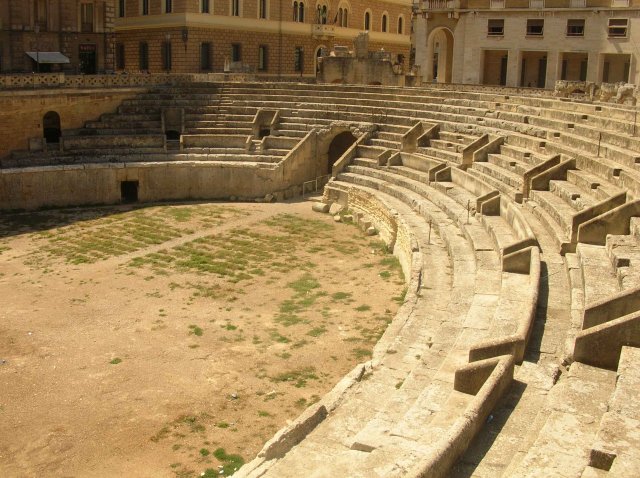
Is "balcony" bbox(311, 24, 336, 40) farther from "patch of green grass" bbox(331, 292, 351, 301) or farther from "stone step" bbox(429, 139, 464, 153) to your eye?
"patch of green grass" bbox(331, 292, 351, 301)

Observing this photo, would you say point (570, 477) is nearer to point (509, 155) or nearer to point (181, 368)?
point (181, 368)

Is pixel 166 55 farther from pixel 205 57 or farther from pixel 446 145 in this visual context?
pixel 446 145

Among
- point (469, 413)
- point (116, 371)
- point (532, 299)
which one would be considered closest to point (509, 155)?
point (532, 299)

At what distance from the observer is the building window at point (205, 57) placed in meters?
38.9

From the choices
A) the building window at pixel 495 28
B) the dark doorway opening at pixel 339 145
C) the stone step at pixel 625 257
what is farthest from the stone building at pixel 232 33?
the stone step at pixel 625 257

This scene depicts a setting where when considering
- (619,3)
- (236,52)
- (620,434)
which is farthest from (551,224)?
(236,52)

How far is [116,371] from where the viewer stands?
1301cm

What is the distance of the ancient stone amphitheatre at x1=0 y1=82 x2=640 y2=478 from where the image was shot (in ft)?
26.7

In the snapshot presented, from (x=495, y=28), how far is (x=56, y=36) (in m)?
21.4

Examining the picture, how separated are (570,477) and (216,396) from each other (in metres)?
6.85

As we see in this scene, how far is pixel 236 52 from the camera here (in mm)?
40312

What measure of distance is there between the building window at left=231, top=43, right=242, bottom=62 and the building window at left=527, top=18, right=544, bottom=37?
15.1m

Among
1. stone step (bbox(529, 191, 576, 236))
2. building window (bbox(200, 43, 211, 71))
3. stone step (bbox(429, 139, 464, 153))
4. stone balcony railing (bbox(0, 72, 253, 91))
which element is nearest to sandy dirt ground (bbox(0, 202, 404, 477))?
stone step (bbox(529, 191, 576, 236))

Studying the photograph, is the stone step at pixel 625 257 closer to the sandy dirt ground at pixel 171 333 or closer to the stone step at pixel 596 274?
the stone step at pixel 596 274
